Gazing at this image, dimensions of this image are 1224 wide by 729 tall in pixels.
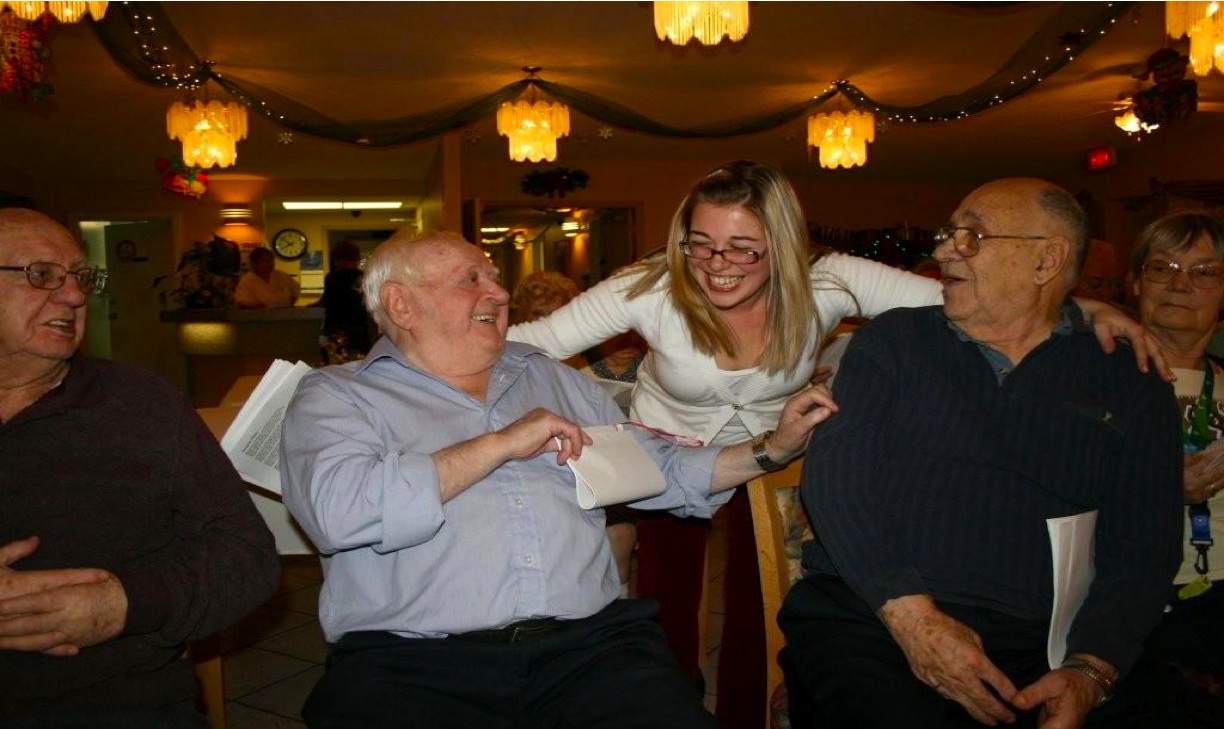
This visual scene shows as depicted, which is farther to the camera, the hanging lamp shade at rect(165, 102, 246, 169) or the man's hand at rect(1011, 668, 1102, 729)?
the hanging lamp shade at rect(165, 102, 246, 169)

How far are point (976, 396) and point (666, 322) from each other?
783mm

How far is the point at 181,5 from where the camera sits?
17.5 feet

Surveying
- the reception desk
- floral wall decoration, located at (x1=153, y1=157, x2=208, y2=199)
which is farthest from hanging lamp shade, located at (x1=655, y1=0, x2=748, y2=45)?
floral wall decoration, located at (x1=153, y1=157, x2=208, y2=199)

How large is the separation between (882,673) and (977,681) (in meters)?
0.15

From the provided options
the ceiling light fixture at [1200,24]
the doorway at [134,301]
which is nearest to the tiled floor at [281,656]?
the ceiling light fixture at [1200,24]

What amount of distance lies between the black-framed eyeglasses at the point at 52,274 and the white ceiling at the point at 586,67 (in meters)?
3.93

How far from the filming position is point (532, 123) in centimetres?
675

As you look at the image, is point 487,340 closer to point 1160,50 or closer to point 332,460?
point 332,460

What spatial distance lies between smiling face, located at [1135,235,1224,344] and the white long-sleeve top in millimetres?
549

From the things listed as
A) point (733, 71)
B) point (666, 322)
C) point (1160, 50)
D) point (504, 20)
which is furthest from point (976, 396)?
point (1160, 50)

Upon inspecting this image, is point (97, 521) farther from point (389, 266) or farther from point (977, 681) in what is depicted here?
point (977, 681)

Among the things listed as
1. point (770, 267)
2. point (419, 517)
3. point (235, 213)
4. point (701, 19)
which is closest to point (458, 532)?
point (419, 517)

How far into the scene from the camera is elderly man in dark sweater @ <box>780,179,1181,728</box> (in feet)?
5.09

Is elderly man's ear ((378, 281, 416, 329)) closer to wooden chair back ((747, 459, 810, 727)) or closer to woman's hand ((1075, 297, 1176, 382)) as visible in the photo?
wooden chair back ((747, 459, 810, 727))
